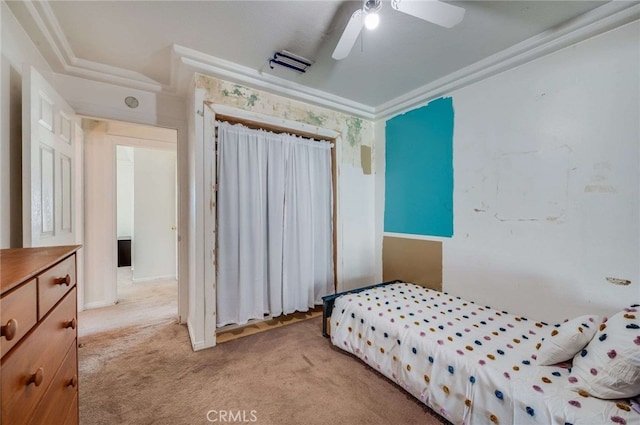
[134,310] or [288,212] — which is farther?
[134,310]

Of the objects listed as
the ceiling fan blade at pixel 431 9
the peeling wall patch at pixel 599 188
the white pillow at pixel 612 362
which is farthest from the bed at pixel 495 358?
the ceiling fan blade at pixel 431 9

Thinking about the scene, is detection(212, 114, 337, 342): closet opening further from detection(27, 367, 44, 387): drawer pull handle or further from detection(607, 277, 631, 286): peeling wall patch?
detection(607, 277, 631, 286): peeling wall patch

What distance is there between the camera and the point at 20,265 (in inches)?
30.9

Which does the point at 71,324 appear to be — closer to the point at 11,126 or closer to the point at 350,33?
the point at 11,126

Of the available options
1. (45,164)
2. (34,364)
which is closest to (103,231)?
(45,164)

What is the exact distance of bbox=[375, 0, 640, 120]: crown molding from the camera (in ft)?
5.07

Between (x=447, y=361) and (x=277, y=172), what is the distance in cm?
213

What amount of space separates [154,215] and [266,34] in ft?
12.4

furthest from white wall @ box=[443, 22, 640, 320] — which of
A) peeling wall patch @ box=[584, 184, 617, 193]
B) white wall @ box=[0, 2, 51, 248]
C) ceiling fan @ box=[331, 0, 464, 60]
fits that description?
white wall @ box=[0, 2, 51, 248]

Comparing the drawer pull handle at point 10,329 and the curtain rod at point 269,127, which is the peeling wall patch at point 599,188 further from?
the drawer pull handle at point 10,329

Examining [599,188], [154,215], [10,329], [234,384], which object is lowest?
[234,384]

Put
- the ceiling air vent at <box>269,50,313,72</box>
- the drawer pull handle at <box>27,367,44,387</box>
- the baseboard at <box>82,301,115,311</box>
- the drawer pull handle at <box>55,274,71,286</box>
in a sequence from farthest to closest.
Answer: the baseboard at <box>82,301,115,311</box>, the ceiling air vent at <box>269,50,313,72</box>, the drawer pull handle at <box>55,274,71,286</box>, the drawer pull handle at <box>27,367,44,387</box>

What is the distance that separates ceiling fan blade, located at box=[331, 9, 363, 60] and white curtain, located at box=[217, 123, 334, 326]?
1207 millimetres

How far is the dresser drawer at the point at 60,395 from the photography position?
0.78 metres
